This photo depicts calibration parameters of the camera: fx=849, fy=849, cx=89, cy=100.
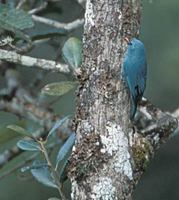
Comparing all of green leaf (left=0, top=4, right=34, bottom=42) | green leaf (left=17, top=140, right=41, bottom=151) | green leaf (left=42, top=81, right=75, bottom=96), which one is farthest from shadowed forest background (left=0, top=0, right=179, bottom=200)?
green leaf (left=17, top=140, right=41, bottom=151)

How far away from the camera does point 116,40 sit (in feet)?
6.40

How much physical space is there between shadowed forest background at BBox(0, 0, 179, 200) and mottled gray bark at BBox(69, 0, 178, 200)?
1.86 meters

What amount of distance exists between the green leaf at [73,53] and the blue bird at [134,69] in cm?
33

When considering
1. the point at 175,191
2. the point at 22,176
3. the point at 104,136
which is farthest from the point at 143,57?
the point at 175,191

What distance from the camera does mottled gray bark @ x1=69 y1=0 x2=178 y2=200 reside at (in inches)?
74.2

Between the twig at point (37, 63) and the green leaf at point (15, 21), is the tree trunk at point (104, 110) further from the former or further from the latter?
the green leaf at point (15, 21)

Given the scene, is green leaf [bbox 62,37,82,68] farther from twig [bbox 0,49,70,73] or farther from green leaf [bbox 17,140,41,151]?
green leaf [bbox 17,140,41,151]

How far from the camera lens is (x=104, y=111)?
Answer: 1.92 m

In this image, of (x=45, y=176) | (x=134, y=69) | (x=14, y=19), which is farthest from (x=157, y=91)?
(x=134, y=69)

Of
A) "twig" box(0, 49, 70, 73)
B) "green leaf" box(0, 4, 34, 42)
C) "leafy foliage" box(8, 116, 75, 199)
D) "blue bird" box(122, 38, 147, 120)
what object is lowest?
"leafy foliage" box(8, 116, 75, 199)

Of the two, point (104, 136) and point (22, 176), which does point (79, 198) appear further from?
point (22, 176)

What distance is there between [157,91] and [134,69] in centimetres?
211

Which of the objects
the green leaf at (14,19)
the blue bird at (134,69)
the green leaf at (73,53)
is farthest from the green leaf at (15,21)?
the blue bird at (134,69)

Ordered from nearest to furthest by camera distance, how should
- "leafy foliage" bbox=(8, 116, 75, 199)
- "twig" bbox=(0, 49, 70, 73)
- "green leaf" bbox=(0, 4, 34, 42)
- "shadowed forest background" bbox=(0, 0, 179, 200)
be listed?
"leafy foliage" bbox=(8, 116, 75, 199) < "twig" bbox=(0, 49, 70, 73) < "green leaf" bbox=(0, 4, 34, 42) < "shadowed forest background" bbox=(0, 0, 179, 200)
